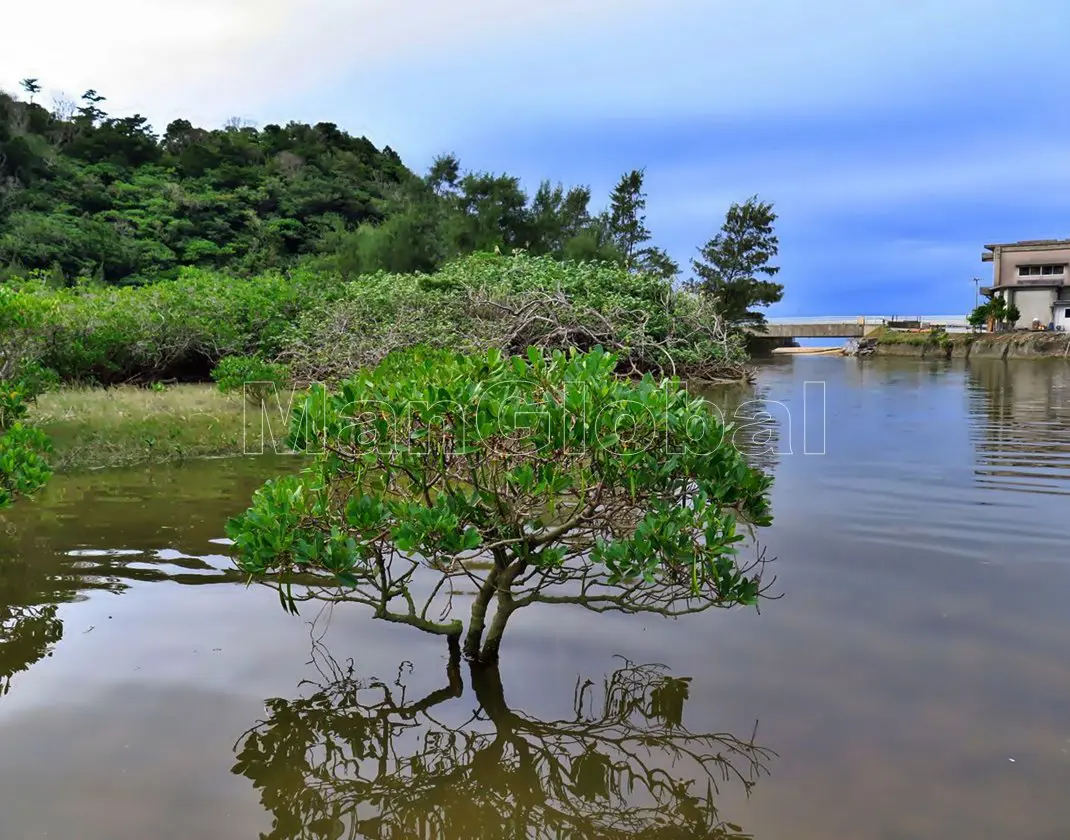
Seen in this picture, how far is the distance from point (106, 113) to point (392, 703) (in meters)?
52.7

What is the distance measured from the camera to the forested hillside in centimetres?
3272

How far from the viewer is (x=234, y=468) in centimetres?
966

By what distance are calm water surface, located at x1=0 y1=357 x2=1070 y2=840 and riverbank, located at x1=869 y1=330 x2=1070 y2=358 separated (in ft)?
123

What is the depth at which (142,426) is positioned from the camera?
11125 mm

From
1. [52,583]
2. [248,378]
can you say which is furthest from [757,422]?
[52,583]

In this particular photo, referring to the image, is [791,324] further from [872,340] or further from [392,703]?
[392,703]

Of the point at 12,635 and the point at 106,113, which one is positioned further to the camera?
the point at 106,113

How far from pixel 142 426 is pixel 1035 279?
160 feet

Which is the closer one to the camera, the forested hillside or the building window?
the forested hillside

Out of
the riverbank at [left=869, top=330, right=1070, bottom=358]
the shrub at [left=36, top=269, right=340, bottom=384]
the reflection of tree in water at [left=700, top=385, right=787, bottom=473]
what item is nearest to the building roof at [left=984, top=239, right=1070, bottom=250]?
the riverbank at [left=869, top=330, right=1070, bottom=358]

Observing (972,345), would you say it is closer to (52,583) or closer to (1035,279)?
(1035,279)

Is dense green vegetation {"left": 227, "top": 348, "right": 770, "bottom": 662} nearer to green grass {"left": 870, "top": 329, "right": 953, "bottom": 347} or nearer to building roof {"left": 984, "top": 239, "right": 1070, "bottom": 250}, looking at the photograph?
green grass {"left": 870, "top": 329, "right": 953, "bottom": 347}

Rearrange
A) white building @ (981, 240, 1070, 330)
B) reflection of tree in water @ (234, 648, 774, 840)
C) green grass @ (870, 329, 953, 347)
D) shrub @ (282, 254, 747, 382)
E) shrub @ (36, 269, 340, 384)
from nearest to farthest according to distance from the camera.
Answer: reflection of tree in water @ (234, 648, 774, 840), shrub @ (36, 269, 340, 384), shrub @ (282, 254, 747, 382), green grass @ (870, 329, 953, 347), white building @ (981, 240, 1070, 330)

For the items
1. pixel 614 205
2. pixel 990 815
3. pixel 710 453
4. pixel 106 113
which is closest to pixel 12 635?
pixel 710 453
